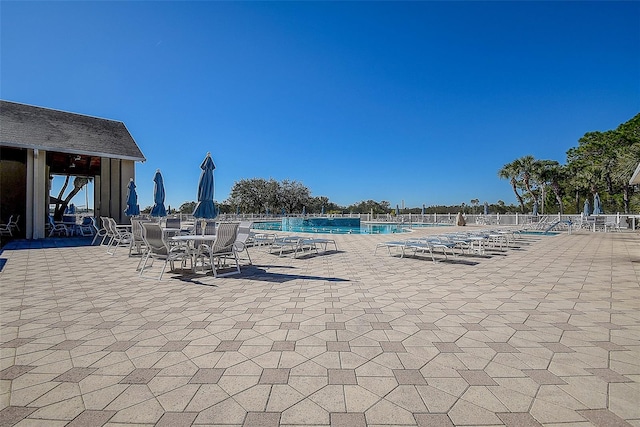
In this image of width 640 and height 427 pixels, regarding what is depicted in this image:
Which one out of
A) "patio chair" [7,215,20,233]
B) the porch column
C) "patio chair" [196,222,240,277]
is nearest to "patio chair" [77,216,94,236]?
the porch column

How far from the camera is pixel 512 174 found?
108ft

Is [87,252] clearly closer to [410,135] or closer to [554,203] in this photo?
[410,135]

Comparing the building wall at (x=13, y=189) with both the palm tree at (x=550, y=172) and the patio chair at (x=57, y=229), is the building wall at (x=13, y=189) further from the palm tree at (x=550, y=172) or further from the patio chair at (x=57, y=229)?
the palm tree at (x=550, y=172)

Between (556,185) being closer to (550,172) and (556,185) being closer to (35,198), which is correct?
(550,172)

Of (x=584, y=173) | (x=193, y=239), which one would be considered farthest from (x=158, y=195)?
(x=584, y=173)

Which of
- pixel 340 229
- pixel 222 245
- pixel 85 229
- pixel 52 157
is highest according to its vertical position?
pixel 52 157

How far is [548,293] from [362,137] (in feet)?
87.2

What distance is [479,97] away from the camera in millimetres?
19703

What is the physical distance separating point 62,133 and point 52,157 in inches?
79.6

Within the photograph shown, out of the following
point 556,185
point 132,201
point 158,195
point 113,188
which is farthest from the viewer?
point 556,185

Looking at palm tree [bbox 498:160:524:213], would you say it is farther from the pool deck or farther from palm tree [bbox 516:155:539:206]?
the pool deck

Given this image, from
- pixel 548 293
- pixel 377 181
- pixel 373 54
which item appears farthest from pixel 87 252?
pixel 377 181

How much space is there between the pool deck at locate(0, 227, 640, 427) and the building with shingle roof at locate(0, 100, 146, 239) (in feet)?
32.7

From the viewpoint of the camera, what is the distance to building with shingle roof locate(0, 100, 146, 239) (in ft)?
37.4
